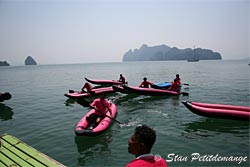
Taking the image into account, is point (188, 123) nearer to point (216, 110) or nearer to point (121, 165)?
point (216, 110)

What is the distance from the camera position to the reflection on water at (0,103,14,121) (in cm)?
1277

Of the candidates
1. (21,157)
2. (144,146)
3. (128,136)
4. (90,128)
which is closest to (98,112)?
(90,128)

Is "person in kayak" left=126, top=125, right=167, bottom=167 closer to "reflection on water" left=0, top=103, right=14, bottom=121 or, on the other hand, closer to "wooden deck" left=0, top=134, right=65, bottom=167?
"wooden deck" left=0, top=134, right=65, bottom=167

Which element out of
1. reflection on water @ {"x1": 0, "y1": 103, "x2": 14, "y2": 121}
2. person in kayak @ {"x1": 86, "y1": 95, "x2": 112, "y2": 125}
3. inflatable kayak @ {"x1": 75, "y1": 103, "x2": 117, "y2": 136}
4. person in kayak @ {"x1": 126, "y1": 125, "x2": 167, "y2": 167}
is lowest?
reflection on water @ {"x1": 0, "y1": 103, "x2": 14, "y2": 121}

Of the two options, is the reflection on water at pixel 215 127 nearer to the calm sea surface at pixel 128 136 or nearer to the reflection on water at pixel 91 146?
the calm sea surface at pixel 128 136

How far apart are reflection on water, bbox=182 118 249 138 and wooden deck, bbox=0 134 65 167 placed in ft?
19.4

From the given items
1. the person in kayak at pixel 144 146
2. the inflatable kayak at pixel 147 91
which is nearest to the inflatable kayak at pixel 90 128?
the person in kayak at pixel 144 146

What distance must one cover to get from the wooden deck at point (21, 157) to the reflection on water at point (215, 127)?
5904 mm

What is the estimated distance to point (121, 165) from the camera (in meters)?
6.48

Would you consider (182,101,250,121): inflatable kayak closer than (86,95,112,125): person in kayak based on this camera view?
No

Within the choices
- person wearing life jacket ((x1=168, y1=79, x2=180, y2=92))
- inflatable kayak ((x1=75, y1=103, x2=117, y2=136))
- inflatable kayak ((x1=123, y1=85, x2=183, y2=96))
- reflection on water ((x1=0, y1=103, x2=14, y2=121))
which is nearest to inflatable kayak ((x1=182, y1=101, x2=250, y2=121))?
inflatable kayak ((x1=75, y1=103, x2=117, y2=136))

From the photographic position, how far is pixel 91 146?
7730 millimetres

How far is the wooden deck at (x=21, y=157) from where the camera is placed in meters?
5.16

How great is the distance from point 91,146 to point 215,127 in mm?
5954
